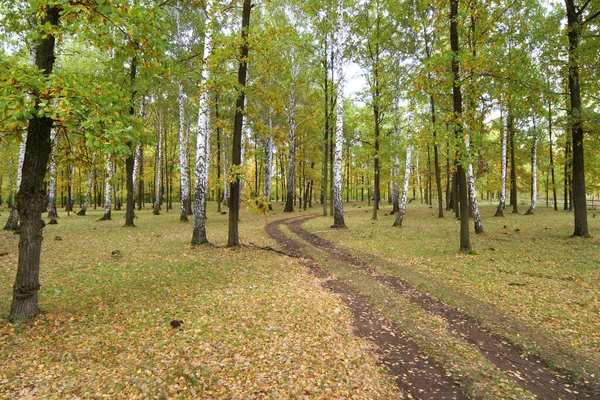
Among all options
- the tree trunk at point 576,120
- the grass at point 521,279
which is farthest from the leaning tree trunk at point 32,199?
the tree trunk at point 576,120

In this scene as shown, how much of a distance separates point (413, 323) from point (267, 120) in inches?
1016

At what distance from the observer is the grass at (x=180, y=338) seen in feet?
12.9

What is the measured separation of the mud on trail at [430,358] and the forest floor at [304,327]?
3 centimetres

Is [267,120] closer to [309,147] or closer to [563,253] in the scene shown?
[309,147]

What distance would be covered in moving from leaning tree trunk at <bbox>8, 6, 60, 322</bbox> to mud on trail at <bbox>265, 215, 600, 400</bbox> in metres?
6.06

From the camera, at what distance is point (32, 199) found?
16.5 feet

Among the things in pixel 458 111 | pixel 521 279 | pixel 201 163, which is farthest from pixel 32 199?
pixel 458 111

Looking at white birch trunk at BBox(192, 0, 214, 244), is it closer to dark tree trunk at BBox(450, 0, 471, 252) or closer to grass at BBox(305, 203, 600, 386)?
grass at BBox(305, 203, 600, 386)

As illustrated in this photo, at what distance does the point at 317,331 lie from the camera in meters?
5.58

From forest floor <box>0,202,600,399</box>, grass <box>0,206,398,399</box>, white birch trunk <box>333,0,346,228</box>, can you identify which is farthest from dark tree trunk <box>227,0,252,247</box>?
white birch trunk <box>333,0,346,228</box>

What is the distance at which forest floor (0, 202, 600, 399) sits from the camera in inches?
160

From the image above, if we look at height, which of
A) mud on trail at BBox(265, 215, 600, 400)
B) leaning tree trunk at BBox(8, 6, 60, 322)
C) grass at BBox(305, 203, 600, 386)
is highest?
leaning tree trunk at BBox(8, 6, 60, 322)

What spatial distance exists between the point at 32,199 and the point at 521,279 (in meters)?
11.6

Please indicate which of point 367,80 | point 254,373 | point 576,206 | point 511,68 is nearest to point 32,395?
point 254,373
